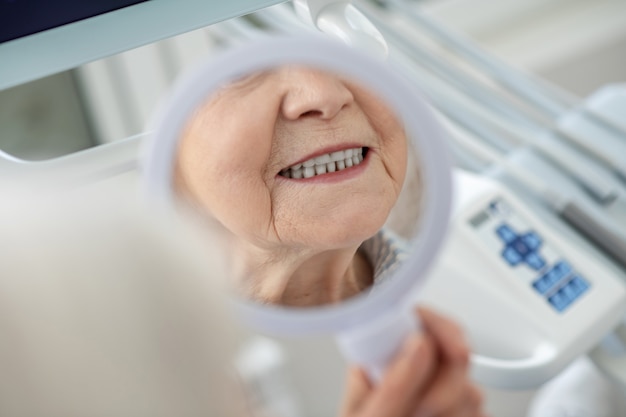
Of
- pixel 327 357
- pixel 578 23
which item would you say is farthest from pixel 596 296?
pixel 578 23

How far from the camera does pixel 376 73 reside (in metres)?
0.48

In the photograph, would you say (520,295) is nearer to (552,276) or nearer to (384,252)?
(552,276)

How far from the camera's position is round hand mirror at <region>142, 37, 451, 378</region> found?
0.50m

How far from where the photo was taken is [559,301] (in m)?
0.89

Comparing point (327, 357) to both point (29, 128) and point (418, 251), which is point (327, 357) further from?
point (418, 251)

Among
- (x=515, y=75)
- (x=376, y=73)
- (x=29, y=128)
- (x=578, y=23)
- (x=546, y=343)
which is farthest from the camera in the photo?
(x=578, y=23)

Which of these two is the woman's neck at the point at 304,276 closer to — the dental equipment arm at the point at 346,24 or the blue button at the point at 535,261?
the dental equipment arm at the point at 346,24

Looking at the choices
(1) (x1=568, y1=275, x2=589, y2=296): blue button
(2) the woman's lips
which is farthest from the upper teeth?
(1) (x1=568, y1=275, x2=589, y2=296): blue button

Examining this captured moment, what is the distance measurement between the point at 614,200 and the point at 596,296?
0.59ft

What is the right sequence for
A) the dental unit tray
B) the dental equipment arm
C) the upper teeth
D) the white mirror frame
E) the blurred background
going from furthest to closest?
the blurred background
the dental unit tray
the dental equipment arm
the upper teeth
the white mirror frame

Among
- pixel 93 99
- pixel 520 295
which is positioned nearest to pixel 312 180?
pixel 520 295

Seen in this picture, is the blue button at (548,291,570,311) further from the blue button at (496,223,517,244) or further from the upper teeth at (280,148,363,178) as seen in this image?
the upper teeth at (280,148,363,178)

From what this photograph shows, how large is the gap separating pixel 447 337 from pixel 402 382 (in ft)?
0.13

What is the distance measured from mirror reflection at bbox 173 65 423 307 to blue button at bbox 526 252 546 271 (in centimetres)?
34
